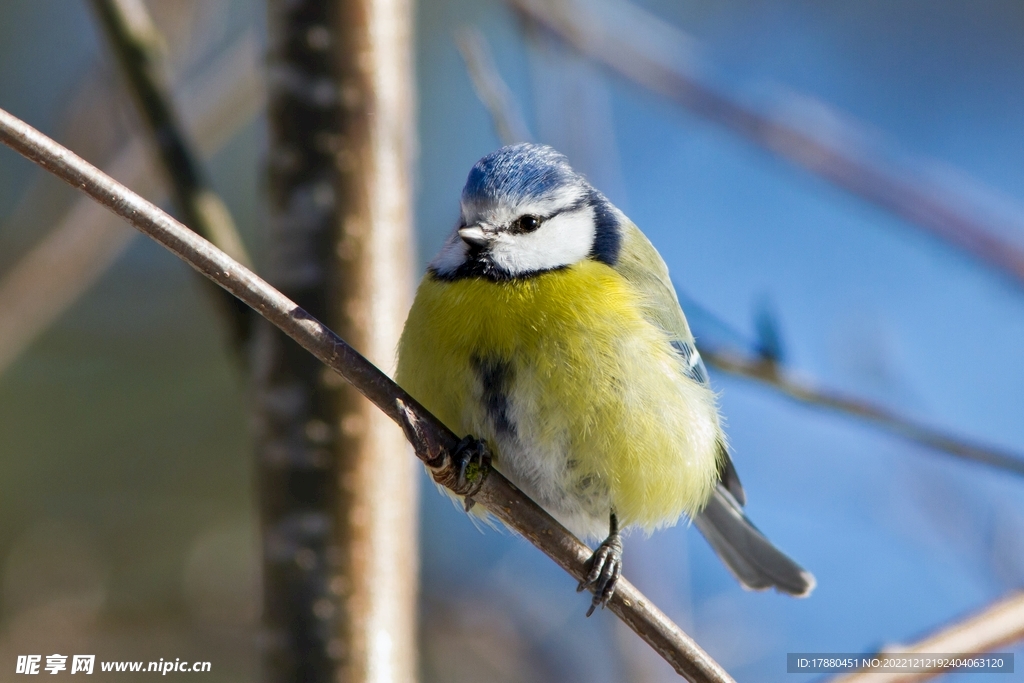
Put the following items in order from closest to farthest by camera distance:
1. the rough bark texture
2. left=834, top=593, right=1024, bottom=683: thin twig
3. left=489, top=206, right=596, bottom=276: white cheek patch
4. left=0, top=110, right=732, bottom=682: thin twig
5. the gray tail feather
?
left=0, top=110, right=732, bottom=682: thin twig
left=834, top=593, right=1024, bottom=683: thin twig
the rough bark texture
left=489, top=206, right=596, bottom=276: white cheek patch
the gray tail feather

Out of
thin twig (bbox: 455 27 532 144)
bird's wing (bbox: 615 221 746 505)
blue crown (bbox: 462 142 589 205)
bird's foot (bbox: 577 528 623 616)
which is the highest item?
thin twig (bbox: 455 27 532 144)

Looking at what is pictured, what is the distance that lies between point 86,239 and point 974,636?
1.59 m

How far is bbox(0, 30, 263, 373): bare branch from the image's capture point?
173cm

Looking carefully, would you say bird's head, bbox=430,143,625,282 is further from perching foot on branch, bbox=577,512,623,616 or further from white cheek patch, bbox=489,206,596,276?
perching foot on branch, bbox=577,512,623,616

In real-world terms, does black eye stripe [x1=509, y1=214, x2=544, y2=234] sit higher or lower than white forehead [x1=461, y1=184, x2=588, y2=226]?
lower

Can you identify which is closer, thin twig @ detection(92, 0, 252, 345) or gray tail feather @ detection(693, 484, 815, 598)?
thin twig @ detection(92, 0, 252, 345)

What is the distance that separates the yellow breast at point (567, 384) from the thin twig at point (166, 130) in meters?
0.32

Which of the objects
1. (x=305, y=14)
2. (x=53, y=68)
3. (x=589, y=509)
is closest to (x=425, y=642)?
(x=589, y=509)

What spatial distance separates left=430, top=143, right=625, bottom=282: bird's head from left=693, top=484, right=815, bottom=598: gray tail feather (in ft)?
1.93

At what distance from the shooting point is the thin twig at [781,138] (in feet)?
5.66

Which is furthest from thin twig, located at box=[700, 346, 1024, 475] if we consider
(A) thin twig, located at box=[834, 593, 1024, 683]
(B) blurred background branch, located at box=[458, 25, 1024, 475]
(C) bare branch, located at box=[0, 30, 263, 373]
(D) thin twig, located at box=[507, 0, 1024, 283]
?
(C) bare branch, located at box=[0, 30, 263, 373]

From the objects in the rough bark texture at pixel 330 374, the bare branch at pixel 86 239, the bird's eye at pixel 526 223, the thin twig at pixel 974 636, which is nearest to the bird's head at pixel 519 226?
the bird's eye at pixel 526 223

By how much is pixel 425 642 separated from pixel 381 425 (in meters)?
1.66

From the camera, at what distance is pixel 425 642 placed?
9.73 feet
